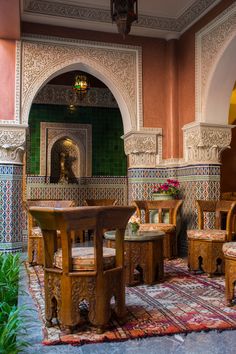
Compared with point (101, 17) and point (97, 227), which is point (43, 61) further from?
point (97, 227)

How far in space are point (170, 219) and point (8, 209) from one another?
8.37 ft

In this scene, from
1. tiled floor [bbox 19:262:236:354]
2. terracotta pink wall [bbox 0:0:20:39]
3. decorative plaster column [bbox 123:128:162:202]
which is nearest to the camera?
tiled floor [bbox 19:262:236:354]

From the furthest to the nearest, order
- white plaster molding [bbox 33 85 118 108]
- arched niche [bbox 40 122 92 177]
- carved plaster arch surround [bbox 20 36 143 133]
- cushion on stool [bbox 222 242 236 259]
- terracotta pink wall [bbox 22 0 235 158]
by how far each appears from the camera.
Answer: white plaster molding [bbox 33 85 118 108]
arched niche [bbox 40 122 92 177]
terracotta pink wall [bbox 22 0 235 158]
carved plaster arch surround [bbox 20 36 143 133]
cushion on stool [bbox 222 242 236 259]

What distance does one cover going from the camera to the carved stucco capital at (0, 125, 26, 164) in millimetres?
6465

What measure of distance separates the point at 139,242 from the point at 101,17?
419 cm

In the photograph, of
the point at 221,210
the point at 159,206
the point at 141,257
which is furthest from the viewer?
the point at 159,206

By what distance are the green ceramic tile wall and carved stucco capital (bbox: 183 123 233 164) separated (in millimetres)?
3620

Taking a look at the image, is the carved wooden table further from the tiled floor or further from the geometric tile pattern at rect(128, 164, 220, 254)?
the geometric tile pattern at rect(128, 164, 220, 254)

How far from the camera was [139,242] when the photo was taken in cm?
445

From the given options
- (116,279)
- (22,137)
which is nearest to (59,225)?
(116,279)

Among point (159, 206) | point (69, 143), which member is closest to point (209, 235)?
point (159, 206)

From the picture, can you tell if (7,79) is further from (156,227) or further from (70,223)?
(70,223)

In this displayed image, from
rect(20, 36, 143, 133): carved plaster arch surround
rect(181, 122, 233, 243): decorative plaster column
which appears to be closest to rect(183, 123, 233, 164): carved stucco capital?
rect(181, 122, 233, 243): decorative plaster column

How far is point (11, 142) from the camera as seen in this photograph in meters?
6.49
